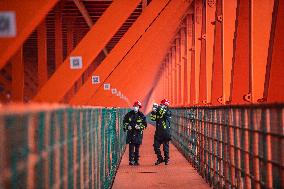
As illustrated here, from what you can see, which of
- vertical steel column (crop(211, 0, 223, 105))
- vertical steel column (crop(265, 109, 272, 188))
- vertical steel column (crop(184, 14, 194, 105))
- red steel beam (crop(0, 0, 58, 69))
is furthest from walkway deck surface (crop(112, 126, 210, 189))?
vertical steel column (crop(184, 14, 194, 105))

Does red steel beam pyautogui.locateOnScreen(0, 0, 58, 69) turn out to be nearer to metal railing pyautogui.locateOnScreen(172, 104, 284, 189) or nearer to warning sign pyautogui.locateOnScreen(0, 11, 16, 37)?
warning sign pyautogui.locateOnScreen(0, 11, 16, 37)

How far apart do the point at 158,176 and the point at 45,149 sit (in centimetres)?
1077

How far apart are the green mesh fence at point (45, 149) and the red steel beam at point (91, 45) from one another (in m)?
12.8

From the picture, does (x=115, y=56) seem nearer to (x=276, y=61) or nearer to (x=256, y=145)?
(x=276, y=61)

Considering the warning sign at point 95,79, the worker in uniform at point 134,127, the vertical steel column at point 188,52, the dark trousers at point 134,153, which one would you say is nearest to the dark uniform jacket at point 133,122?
the worker in uniform at point 134,127

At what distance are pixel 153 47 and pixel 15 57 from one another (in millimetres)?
12633

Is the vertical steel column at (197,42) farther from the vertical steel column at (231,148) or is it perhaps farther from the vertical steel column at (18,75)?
the vertical steel column at (231,148)

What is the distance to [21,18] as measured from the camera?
12.1 meters

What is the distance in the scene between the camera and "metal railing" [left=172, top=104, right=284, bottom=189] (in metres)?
6.41

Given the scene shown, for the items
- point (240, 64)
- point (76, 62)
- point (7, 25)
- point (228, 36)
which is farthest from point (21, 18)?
point (228, 36)

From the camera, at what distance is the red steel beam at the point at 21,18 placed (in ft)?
38.5

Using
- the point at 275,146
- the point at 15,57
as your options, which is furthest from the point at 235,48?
the point at 15,57

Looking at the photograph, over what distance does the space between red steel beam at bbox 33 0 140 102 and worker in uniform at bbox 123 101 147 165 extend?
2740mm

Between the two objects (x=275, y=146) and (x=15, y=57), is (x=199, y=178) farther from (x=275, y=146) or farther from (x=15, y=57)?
(x=15, y=57)
